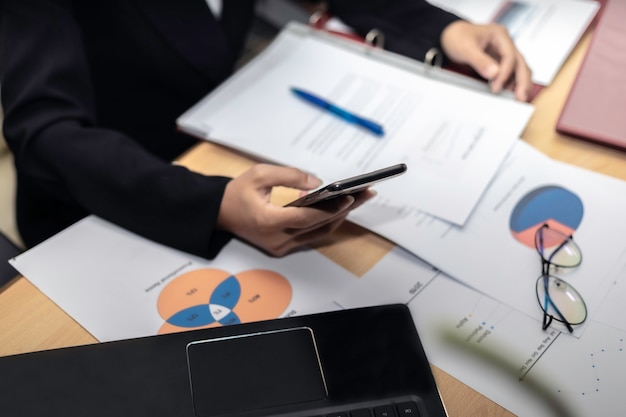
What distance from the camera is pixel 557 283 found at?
0.63m

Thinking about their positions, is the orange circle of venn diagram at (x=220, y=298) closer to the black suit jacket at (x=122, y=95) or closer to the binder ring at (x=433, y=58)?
the black suit jacket at (x=122, y=95)

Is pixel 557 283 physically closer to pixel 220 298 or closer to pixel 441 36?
pixel 220 298

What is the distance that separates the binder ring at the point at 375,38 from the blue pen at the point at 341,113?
0.17 m

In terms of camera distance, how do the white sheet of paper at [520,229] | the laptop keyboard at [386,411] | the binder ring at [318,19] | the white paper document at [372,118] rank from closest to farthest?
1. the laptop keyboard at [386,411]
2. the white sheet of paper at [520,229]
3. the white paper document at [372,118]
4. the binder ring at [318,19]

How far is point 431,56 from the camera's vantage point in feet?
2.91

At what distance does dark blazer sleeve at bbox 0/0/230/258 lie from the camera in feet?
2.31

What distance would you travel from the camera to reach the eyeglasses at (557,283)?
60 centimetres

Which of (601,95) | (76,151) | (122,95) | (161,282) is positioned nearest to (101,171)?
(76,151)

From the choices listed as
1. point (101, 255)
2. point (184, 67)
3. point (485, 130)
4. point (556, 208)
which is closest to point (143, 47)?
point (184, 67)

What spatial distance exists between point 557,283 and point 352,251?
220 millimetres

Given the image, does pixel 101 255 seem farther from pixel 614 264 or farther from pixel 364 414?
Answer: pixel 614 264

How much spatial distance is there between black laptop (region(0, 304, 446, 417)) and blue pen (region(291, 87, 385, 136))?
29cm

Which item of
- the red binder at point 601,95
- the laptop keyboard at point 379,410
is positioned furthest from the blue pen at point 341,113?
the laptop keyboard at point 379,410

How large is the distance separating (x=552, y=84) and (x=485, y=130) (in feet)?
0.57
